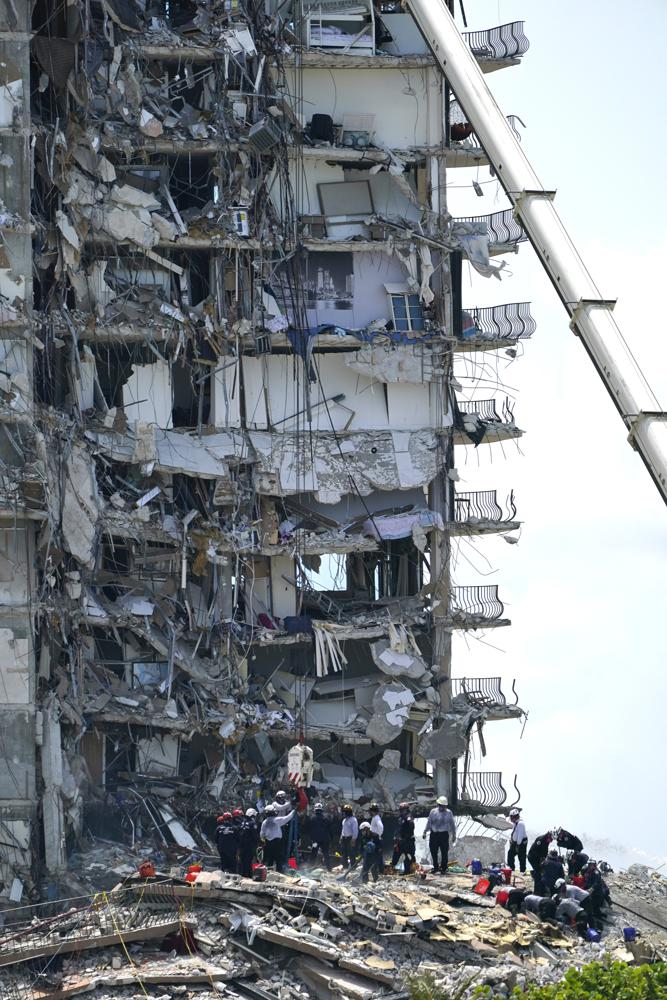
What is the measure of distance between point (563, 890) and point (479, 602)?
15.4 meters

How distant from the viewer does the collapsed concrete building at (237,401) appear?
5681 cm

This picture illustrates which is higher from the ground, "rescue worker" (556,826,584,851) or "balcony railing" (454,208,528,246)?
"balcony railing" (454,208,528,246)

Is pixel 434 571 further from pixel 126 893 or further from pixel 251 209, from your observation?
pixel 126 893

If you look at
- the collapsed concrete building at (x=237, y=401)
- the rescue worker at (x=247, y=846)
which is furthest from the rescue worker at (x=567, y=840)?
the collapsed concrete building at (x=237, y=401)

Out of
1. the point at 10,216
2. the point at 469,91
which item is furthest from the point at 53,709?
the point at 469,91

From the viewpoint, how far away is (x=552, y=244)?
50.1m

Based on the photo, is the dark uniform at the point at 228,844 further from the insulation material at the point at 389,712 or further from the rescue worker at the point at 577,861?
the insulation material at the point at 389,712

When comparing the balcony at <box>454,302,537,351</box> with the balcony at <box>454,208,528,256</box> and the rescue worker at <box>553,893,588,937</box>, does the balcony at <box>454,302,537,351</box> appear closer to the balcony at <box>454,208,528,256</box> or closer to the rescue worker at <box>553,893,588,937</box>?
the balcony at <box>454,208,528,256</box>

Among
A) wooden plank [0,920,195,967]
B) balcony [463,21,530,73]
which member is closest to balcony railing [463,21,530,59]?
balcony [463,21,530,73]

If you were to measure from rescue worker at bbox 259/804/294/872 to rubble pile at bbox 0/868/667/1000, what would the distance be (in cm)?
145

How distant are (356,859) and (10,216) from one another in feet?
53.6

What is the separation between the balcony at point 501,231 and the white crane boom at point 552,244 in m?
7.83

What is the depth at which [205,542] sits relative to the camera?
197ft

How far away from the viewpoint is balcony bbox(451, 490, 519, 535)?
63.7 m
